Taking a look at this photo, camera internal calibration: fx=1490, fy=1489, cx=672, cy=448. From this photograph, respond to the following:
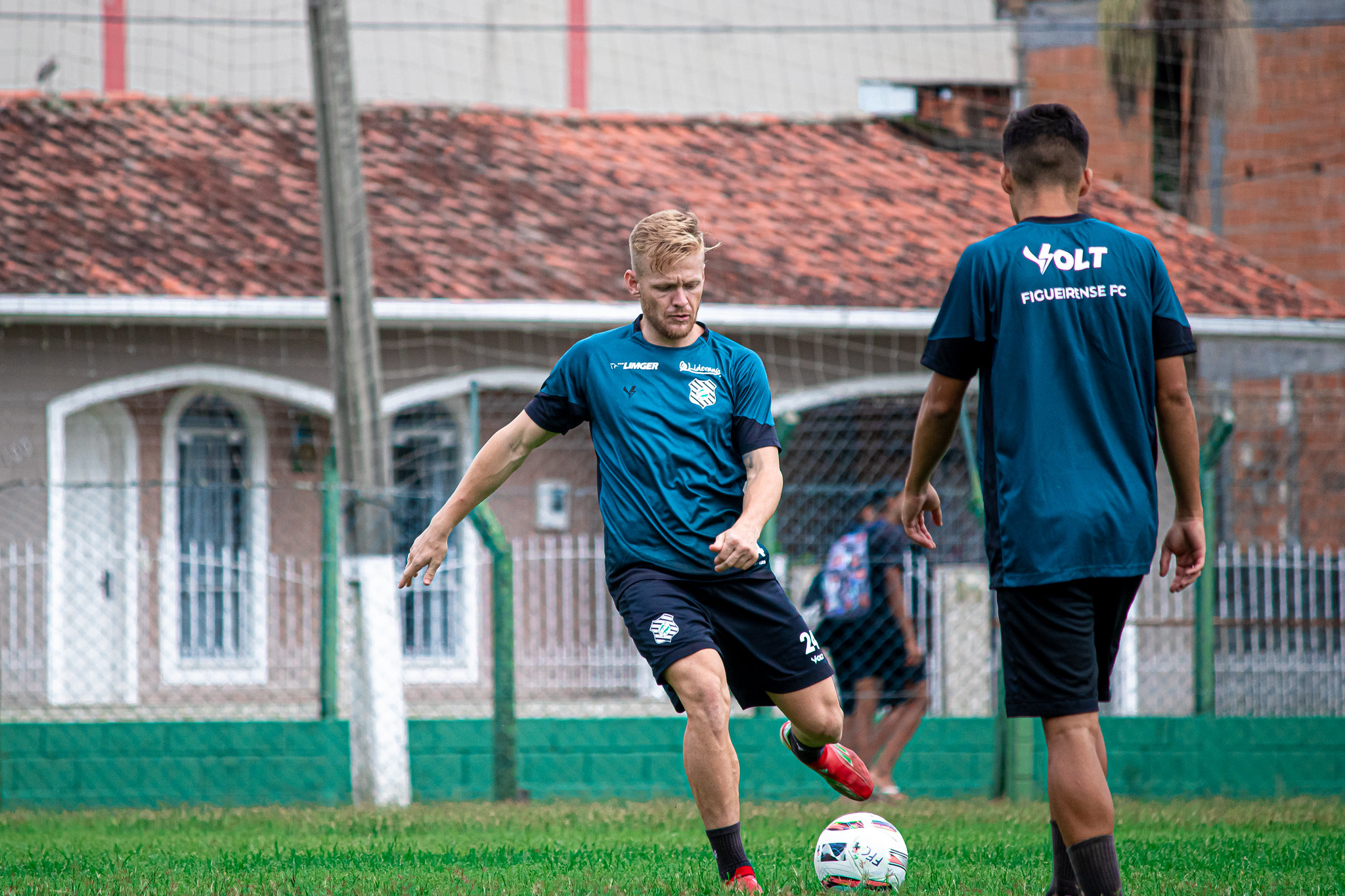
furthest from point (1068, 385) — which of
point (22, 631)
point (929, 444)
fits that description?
point (22, 631)

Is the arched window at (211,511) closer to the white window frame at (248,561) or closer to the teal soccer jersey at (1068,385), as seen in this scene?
A: the white window frame at (248,561)

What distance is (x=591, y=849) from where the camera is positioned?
5695 mm

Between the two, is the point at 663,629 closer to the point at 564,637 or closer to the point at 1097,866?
the point at 1097,866

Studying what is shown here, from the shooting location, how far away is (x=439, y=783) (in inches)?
332

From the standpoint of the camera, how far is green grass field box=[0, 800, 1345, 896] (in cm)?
453

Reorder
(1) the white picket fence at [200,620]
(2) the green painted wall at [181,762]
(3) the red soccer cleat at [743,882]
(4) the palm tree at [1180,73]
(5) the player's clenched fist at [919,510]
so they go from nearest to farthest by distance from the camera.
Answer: (5) the player's clenched fist at [919,510], (3) the red soccer cleat at [743,882], (2) the green painted wall at [181,762], (1) the white picket fence at [200,620], (4) the palm tree at [1180,73]

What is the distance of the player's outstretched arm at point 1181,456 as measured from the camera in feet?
12.0

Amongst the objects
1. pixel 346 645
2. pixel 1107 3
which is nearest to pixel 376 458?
pixel 346 645

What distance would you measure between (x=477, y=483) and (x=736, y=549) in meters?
0.92

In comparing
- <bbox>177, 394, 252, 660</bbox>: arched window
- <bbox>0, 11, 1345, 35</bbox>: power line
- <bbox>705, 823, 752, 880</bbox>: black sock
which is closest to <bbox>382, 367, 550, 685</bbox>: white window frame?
<bbox>177, 394, 252, 660</bbox>: arched window

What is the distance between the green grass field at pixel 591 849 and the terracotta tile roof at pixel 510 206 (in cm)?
528

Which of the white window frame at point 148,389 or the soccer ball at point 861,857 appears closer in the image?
the soccer ball at point 861,857

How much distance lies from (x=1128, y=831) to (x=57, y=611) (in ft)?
24.0

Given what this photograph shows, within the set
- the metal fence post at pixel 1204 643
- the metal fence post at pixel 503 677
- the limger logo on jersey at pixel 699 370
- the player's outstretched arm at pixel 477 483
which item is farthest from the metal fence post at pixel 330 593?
the metal fence post at pixel 1204 643
